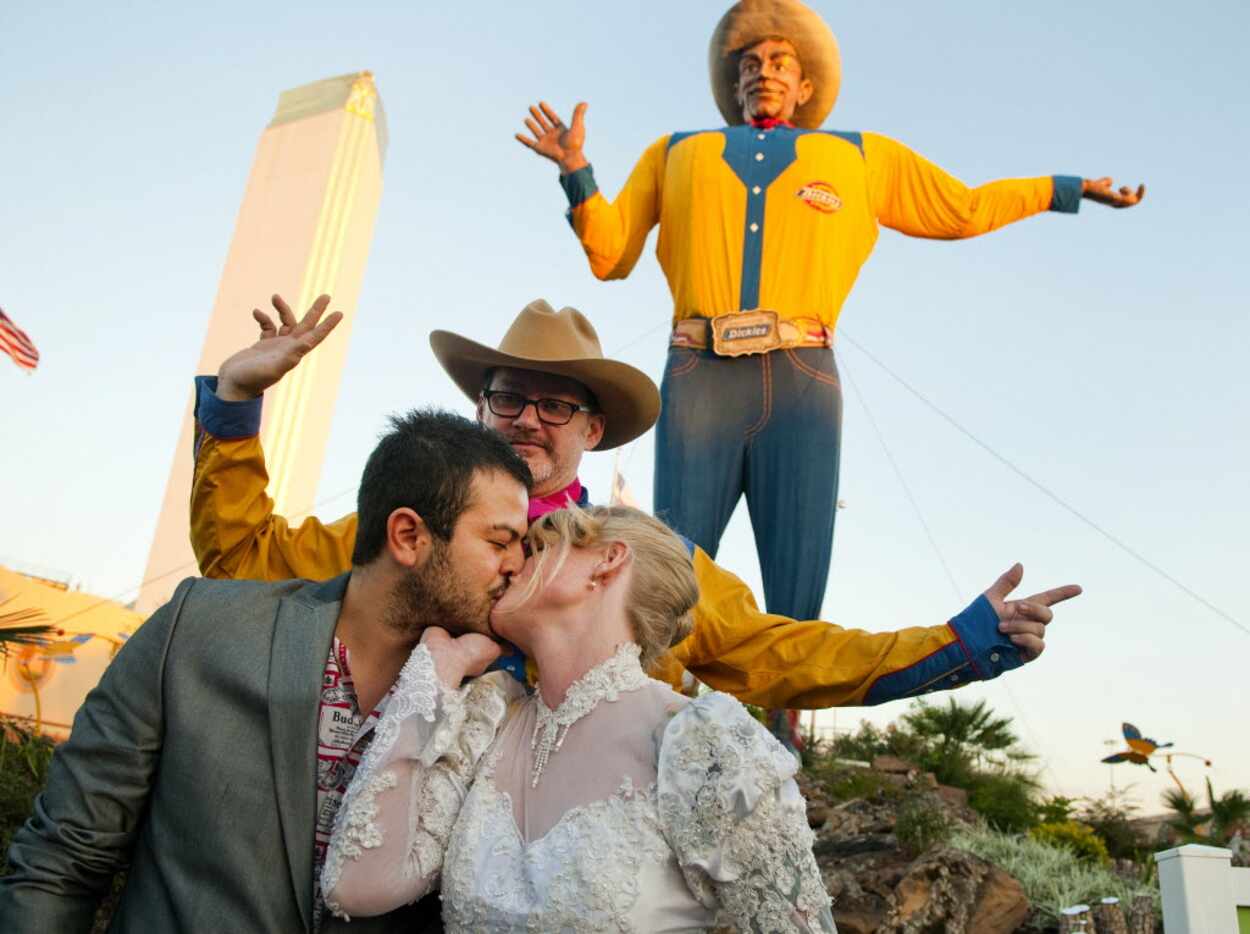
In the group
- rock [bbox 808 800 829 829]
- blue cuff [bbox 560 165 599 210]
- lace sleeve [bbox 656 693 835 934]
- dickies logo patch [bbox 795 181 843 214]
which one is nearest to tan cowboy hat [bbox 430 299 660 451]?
blue cuff [bbox 560 165 599 210]

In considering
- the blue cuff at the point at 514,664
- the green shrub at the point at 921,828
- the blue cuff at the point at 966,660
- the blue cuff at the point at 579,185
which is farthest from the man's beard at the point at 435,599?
the green shrub at the point at 921,828

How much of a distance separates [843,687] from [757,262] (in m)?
2.13

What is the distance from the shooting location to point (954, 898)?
470 centimetres

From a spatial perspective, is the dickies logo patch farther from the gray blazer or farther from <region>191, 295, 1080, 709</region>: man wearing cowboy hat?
the gray blazer

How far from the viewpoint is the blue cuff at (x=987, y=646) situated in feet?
9.12

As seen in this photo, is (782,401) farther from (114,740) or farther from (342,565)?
(114,740)

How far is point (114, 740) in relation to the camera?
2.15m

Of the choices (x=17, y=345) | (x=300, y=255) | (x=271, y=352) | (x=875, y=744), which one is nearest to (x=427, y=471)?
(x=271, y=352)

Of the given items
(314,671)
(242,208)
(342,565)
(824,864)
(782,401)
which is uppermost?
(242,208)

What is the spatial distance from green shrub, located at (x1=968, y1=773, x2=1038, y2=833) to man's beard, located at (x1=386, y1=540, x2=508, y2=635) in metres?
6.47

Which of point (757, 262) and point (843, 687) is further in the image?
point (757, 262)

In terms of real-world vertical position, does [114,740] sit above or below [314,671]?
below

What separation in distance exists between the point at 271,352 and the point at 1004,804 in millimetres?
6876

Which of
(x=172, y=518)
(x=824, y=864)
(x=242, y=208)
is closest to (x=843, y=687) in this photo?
(x=824, y=864)
